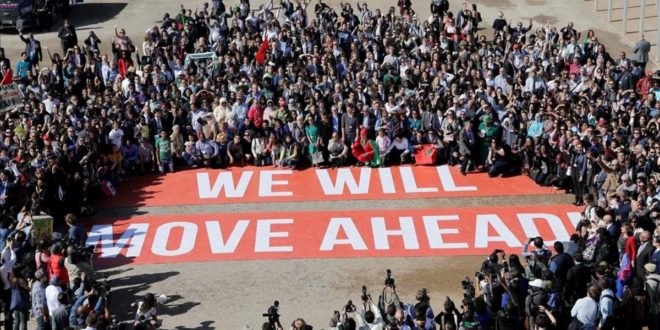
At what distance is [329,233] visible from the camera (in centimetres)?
2464

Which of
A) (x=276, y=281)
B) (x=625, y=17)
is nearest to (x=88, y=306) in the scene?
(x=276, y=281)

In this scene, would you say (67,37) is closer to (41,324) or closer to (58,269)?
(58,269)

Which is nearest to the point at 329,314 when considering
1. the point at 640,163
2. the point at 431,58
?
the point at 640,163

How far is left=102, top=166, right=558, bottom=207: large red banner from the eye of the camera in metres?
26.6

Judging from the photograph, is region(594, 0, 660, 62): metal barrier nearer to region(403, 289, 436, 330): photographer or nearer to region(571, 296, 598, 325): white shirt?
region(571, 296, 598, 325): white shirt

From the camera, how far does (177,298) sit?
21578mm

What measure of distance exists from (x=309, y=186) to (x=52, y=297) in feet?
31.0

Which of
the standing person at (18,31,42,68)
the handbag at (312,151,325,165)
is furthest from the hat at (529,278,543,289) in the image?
the standing person at (18,31,42,68)

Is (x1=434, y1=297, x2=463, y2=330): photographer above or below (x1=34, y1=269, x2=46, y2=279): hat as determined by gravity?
below

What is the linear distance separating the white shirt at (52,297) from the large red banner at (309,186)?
300 inches

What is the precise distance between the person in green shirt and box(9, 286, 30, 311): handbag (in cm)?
877

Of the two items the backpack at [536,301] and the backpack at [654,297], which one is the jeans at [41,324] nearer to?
the backpack at [536,301]

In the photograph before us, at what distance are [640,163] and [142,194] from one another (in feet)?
36.4

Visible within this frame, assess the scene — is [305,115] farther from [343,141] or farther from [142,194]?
[142,194]
